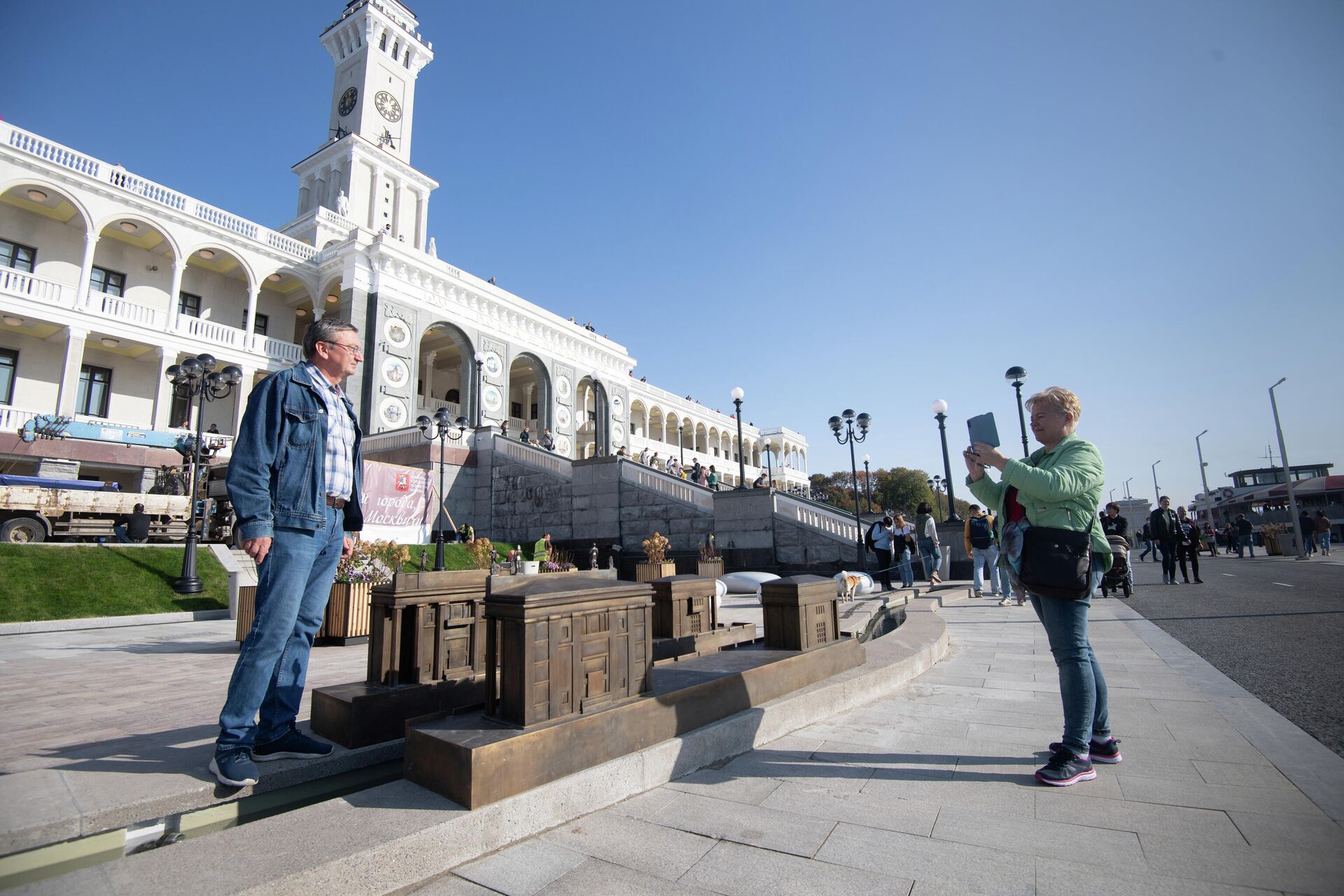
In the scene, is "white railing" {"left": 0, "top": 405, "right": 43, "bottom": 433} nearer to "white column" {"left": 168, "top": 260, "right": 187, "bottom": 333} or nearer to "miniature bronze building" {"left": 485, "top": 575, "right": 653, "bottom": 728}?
"white column" {"left": 168, "top": 260, "right": 187, "bottom": 333}

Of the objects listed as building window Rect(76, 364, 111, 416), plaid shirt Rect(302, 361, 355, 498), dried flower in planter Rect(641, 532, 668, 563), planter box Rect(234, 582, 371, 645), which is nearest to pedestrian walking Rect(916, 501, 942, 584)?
dried flower in planter Rect(641, 532, 668, 563)

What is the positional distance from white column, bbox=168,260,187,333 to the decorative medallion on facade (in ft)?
26.2

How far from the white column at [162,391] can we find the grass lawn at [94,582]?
1402cm

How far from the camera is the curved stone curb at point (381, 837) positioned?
5.74 feet

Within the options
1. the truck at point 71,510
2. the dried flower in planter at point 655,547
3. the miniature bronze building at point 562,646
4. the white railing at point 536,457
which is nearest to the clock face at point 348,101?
the white railing at point 536,457

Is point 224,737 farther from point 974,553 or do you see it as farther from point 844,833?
point 974,553

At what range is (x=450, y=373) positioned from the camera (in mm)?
39500

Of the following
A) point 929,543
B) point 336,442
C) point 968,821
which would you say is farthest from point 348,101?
point 968,821

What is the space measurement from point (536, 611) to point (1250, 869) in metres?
2.70

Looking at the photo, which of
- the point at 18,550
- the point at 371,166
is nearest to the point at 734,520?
the point at 18,550

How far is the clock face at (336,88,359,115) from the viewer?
39688mm

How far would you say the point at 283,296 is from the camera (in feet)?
101

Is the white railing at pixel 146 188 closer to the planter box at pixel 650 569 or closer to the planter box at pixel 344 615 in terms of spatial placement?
the planter box at pixel 344 615

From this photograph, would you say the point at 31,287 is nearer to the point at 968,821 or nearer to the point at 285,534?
the point at 285,534
